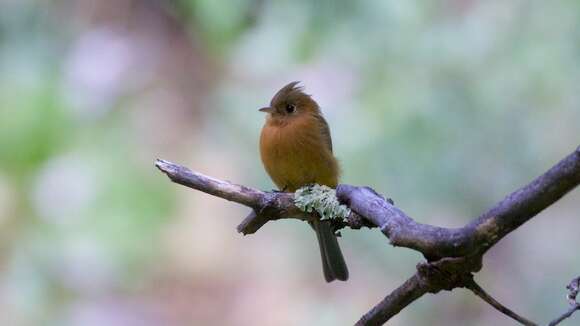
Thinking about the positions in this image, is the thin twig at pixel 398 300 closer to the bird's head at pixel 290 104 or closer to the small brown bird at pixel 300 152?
the small brown bird at pixel 300 152

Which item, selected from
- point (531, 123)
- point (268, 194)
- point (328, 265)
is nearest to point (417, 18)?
point (531, 123)

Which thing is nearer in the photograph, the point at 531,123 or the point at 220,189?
the point at 220,189

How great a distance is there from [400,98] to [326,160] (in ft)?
3.75

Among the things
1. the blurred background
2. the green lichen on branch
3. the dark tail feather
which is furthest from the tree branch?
the blurred background

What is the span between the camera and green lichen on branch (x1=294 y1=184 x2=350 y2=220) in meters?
3.24

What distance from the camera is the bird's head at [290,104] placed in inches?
199

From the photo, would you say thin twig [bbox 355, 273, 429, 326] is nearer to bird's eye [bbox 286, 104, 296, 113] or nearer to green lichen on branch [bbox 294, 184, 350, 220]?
green lichen on branch [bbox 294, 184, 350, 220]

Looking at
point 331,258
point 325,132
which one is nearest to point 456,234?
point 331,258

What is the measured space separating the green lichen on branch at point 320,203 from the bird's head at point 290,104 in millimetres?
1621

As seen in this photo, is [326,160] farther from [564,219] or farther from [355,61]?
[564,219]

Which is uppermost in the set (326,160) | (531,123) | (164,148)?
(164,148)

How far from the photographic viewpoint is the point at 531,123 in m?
5.89

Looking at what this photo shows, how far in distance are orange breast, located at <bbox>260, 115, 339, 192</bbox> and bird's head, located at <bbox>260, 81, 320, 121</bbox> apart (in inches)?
5.8

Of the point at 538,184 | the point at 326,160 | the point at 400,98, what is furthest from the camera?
the point at 400,98
